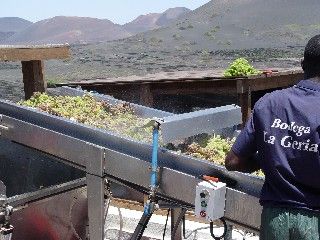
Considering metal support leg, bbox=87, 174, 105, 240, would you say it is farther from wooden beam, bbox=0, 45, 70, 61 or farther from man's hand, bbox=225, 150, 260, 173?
wooden beam, bbox=0, 45, 70, 61

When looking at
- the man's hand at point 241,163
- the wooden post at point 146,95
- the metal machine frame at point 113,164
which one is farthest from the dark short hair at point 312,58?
the wooden post at point 146,95

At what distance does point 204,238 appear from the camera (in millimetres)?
7340

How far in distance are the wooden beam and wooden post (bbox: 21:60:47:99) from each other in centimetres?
42

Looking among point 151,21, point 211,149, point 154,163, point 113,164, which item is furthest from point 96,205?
point 151,21

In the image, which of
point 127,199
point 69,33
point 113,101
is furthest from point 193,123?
point 69,33

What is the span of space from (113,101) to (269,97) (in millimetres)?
4150

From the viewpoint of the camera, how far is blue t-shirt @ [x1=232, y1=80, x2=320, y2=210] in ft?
10.6

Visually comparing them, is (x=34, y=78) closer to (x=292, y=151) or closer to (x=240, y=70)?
(x=240, y=70)

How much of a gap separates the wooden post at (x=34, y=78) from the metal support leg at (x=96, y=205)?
369 cm

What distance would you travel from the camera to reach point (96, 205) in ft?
17.0

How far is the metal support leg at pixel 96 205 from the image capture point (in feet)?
16.8

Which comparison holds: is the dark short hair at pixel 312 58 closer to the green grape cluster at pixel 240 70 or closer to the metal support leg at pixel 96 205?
the metal support leg at pixel 96 205

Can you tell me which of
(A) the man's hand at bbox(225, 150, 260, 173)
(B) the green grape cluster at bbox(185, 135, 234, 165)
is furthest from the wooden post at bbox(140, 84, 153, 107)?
(A) the man's hand at bbox(225, 150, 260, 173)

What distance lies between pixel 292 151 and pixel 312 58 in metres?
0.62
